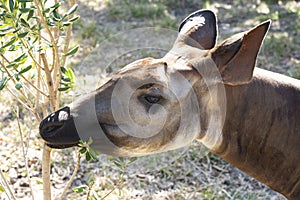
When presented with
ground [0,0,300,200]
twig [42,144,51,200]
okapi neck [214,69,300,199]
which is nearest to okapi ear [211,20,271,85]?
okapi neck [214,69,300,199]

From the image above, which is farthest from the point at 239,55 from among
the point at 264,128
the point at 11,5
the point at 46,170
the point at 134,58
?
the point at 134,58

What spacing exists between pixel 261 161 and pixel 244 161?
63mm

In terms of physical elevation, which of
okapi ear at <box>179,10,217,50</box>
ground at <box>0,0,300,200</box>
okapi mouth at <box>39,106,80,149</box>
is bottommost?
ground at <box>0,0,300,200</box>

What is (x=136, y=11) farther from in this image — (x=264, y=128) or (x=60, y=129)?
(x=60, y=129)

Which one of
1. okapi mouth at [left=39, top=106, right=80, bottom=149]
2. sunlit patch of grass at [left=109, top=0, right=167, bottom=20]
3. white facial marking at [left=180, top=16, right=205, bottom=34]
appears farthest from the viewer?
sunlit patch of grass at [left=109, top=0, right=167, bottom=20]

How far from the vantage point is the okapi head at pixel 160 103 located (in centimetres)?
192

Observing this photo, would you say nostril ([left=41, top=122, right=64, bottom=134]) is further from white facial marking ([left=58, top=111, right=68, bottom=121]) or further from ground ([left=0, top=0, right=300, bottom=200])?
ground ([left=0, top=0, right=300, bottom=200])

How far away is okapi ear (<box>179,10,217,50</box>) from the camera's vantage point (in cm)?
221

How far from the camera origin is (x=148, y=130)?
2.01 m

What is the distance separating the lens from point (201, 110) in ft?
6.89

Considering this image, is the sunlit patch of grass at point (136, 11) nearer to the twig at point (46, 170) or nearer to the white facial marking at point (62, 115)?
the twig at point (46, 170)

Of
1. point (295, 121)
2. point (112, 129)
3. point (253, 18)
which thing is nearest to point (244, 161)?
point (295, 121)

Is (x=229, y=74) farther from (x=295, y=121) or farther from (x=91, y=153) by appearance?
(x=91, y=153)

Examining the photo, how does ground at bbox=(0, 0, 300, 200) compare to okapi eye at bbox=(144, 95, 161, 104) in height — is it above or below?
below
